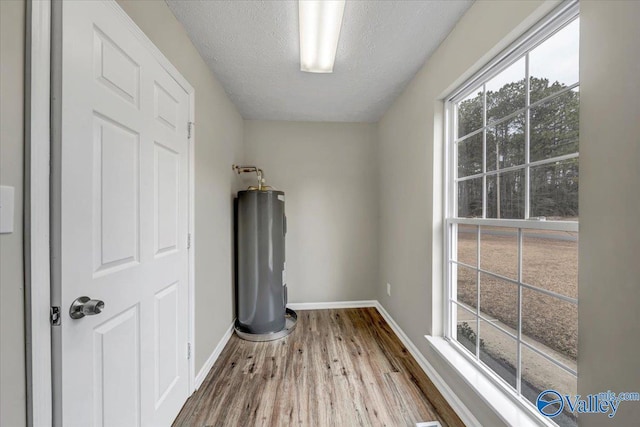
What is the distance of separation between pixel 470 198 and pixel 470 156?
27cm

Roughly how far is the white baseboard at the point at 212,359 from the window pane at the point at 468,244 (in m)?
1.95

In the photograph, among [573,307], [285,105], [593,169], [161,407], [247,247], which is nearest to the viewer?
[593,169]

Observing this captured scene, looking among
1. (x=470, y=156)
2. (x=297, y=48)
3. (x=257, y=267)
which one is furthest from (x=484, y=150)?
(x=257, y=267)

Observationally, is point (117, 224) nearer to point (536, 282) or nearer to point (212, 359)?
point (212, 359)

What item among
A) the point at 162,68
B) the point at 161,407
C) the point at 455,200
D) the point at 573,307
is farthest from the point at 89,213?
the point at 455,200

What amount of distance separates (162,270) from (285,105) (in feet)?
6.57

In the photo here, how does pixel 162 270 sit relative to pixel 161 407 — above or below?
above

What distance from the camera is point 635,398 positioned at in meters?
0.69

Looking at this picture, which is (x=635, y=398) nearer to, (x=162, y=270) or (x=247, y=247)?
(x=162, y=270)

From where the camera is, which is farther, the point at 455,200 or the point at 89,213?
the point at 455,200

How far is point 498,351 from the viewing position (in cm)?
128

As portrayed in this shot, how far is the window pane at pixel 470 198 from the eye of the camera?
145cm

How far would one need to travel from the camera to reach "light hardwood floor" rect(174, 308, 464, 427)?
1411 millimetres

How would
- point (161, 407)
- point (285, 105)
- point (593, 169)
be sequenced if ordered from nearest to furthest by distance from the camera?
point (593, 169)
point (161, 407)
point (285, 105)
